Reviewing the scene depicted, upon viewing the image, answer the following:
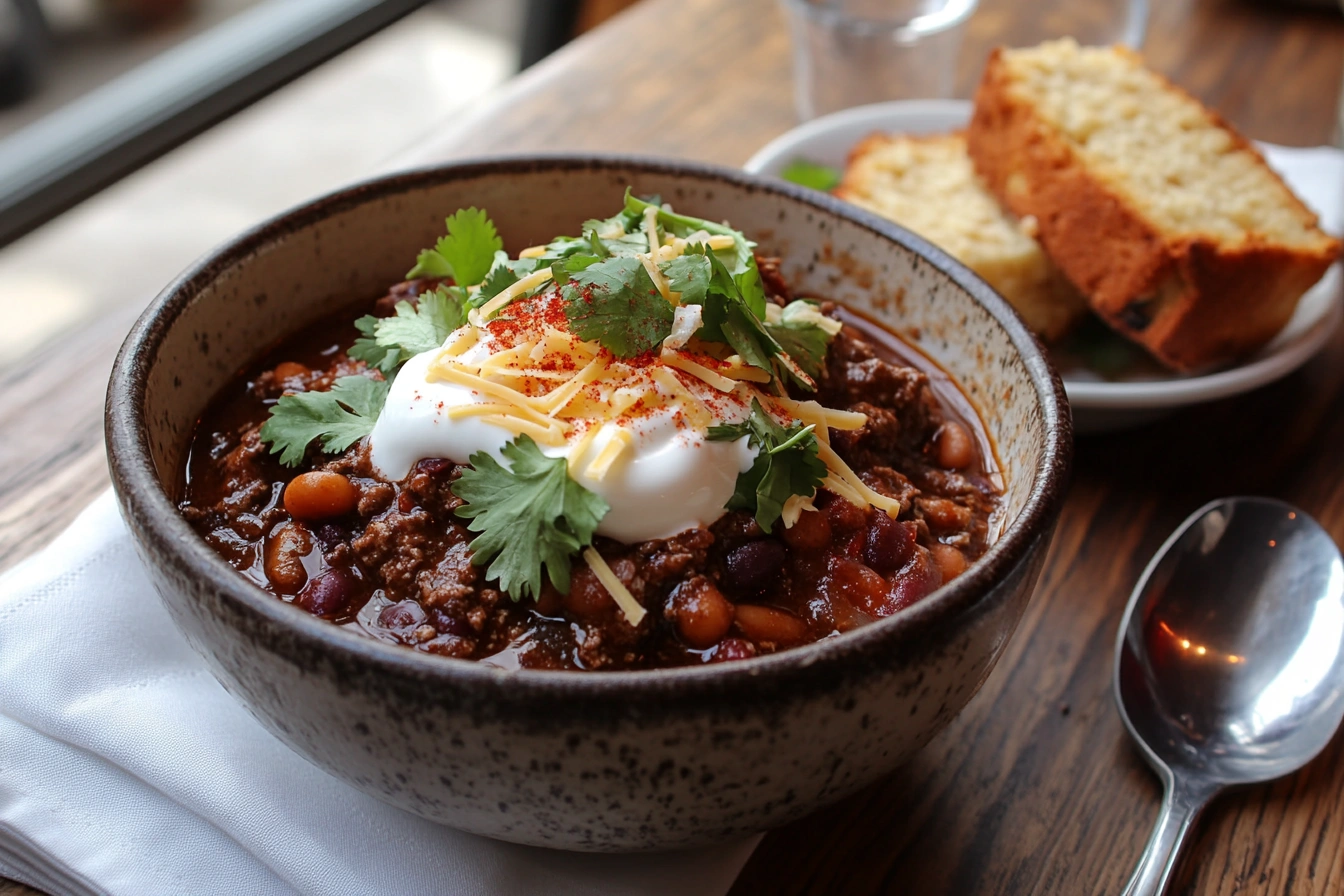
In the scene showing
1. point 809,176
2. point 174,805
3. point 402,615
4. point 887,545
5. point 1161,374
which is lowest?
point 1161,374

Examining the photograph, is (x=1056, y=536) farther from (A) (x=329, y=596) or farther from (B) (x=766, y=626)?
(A) (x=329, y=596)

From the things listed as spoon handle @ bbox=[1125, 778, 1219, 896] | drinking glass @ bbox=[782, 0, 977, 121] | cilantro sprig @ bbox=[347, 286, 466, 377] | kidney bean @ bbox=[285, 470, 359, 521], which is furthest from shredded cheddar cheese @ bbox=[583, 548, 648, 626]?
drinking glass @ bbox=[782, 0, 977, 121]

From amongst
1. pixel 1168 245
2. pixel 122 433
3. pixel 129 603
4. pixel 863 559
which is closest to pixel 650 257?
pixel 863 559

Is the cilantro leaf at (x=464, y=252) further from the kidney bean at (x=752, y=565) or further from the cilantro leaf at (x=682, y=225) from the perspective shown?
the kidney bean at (x=752, y=565)

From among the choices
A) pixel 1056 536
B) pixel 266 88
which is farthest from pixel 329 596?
pixel 266 88

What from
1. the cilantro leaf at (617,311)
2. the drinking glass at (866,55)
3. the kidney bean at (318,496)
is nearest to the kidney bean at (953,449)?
the cilantro leaf at (617,311)

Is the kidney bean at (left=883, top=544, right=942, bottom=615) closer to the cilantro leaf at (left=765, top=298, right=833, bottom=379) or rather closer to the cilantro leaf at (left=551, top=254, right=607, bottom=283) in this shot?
the cilantro leaf at (left=765, top=298, right=833, bottom=379)

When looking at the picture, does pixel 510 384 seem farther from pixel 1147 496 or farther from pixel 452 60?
pixel 452 60
